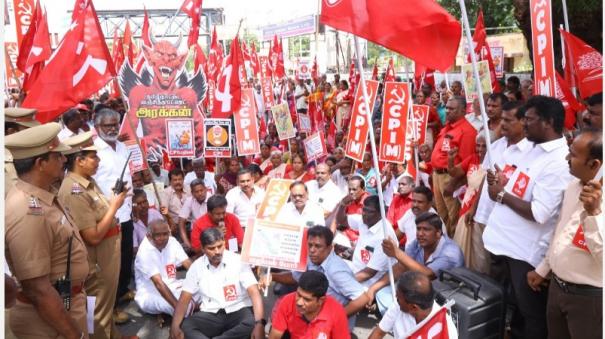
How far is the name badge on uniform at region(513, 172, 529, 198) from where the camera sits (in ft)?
11.4

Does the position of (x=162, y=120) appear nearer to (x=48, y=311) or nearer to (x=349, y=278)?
(x=349, y=278)

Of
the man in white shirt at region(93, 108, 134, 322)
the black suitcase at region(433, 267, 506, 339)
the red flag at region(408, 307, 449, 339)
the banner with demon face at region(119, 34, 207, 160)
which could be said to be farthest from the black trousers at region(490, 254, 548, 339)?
the banner with demon face at region(119, 34, 207, 160)

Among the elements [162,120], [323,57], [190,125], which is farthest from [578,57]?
[323,57]

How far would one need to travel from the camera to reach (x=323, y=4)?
360 centimetres

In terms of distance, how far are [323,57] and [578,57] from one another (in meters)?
37.0

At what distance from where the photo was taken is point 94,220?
12.9 ft

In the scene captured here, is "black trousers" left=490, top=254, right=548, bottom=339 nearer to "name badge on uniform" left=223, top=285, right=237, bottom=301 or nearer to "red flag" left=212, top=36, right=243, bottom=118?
"name badge on uniform" left=223, top=285, right=237, bottom=301

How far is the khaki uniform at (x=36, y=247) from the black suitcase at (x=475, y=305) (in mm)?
2123

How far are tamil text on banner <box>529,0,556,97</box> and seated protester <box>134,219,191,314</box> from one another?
3382mm

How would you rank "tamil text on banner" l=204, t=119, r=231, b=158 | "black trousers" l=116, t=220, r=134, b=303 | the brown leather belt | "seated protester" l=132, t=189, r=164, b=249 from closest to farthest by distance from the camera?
1. the brown leather belt
2. "black trousers" l=116, t=220, r=134, b=303
3. "seated protester" l=132, t=189, r=164, b=249
4. "tamil text on banner" l=204, t=119, r=231, b=158

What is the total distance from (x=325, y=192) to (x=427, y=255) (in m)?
2.35

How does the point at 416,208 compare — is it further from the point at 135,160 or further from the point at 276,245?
the point at 135,160

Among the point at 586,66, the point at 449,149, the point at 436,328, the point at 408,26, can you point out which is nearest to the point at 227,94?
the point at 449,149

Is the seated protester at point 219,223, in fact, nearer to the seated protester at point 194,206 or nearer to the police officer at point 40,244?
the seated protester at point 194,206
